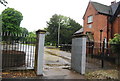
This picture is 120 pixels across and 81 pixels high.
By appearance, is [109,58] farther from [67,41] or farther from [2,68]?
[67,41]

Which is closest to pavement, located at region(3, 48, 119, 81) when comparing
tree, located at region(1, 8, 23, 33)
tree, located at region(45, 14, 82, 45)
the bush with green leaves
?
the bush with green leaves

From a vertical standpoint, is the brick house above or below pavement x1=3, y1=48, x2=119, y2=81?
above

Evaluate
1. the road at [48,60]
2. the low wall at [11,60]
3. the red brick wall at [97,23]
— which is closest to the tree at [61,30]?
the red brick wall at [97,23]

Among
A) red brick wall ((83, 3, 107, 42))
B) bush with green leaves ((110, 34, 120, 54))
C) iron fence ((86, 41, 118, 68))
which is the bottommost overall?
iron fence ((86, 41, 118, 68))

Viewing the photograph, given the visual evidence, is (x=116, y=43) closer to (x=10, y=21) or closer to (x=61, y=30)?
(x=61, y=30)

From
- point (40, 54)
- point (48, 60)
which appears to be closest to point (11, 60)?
point (40, 54)

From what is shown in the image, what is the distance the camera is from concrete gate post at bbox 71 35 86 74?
6.06 metres

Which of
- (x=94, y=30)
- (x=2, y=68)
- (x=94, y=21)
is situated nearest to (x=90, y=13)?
(x=94, y=21)

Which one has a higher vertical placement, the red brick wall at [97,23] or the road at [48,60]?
the red brick wall at [97,23]

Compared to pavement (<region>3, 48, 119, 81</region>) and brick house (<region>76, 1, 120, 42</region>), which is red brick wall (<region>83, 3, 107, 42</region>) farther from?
pavement (<region>3, 48, 119, 81</region>)

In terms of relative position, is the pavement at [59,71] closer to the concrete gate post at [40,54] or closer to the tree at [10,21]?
the concrete gate post at [40,54]

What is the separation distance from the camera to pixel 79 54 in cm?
630

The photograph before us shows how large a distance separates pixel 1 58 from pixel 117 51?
969 centimetres

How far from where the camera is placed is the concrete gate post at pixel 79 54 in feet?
19.9
